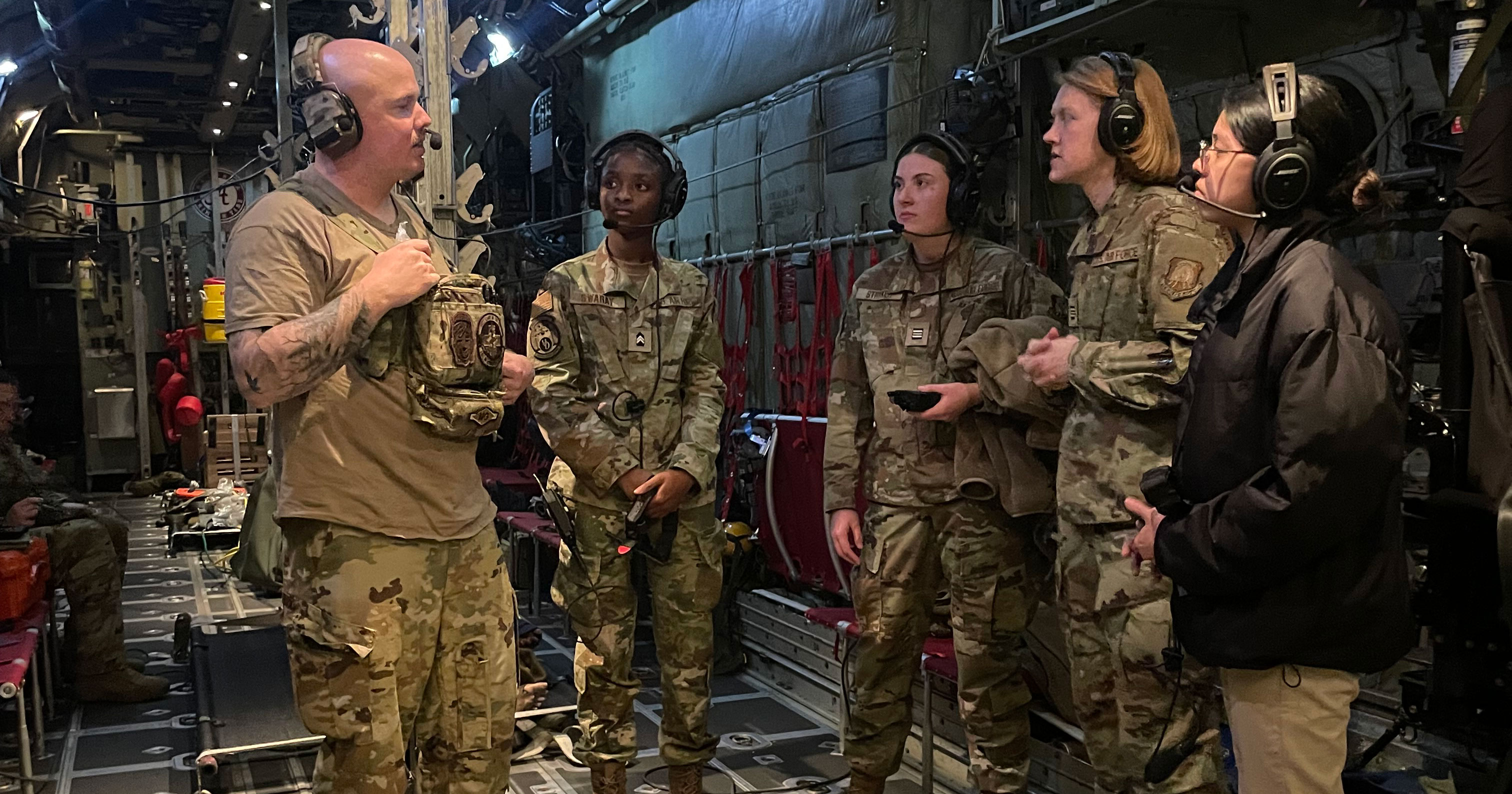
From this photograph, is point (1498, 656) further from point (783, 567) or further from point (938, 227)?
point (783, 567)

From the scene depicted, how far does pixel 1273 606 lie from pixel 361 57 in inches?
77.5

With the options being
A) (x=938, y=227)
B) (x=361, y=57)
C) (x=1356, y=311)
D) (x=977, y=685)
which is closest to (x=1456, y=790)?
(x=977, y=685)

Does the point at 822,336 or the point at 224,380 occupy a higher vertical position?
the point at 822,336

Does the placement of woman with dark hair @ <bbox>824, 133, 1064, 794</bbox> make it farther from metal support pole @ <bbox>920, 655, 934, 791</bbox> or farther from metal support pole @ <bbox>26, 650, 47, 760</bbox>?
metal support pole @ <bbox>26, 650, 47, 760</bbox>

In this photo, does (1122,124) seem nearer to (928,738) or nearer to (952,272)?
(952,272)

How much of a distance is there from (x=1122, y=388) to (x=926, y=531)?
86cm

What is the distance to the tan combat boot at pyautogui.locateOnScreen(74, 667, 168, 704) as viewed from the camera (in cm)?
490

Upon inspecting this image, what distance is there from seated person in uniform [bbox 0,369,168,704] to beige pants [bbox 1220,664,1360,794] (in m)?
4.63

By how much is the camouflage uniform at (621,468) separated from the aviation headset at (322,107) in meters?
1.17

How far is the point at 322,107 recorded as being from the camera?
2.26 m

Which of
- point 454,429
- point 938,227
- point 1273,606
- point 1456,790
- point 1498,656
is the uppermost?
point 938,227

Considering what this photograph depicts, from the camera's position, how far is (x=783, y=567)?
17.4 feet

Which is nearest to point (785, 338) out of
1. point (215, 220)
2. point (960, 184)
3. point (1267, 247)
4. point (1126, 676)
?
point (960, 184)

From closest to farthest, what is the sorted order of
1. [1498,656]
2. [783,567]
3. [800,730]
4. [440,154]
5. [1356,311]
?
[1356,311]
[1498,656]
[440,154]
[800,730]
[783,567]
